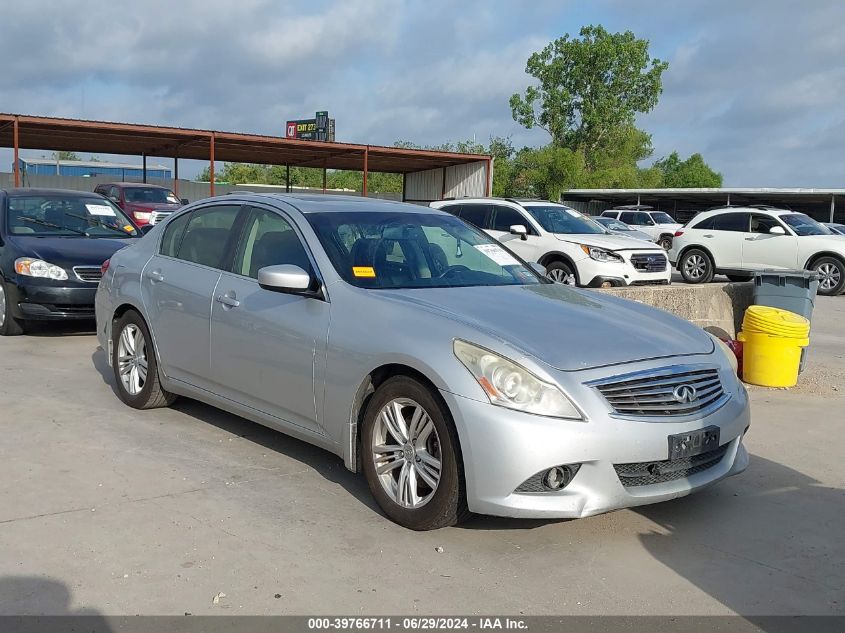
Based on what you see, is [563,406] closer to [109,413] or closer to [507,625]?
[507,625]

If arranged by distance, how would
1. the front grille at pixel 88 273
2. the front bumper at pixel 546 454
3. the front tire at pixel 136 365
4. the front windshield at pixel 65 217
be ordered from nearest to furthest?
the front bumper at pixel 546 454 < the front tire at pixel 136 365 < the front grille at pixel 88 273 < the front windshield at pixel 65 217

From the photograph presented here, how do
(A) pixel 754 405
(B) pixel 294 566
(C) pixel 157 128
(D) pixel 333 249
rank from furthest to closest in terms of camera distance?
(C) pixel 157 128
(A) pixel 754 405
(D) pixel 333 249
(B) pixel 294 566

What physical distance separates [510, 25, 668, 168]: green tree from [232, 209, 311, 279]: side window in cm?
6836

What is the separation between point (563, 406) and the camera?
3.76 metres

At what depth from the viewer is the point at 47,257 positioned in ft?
29.5

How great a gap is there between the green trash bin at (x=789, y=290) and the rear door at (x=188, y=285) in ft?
20.5

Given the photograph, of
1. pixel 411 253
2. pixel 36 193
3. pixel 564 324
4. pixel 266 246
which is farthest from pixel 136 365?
pixel 36 193

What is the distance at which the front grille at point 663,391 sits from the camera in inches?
152

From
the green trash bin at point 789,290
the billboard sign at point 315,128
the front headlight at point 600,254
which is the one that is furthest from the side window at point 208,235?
the billboard sign at point 315,128

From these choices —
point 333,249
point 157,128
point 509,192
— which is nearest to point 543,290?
point 333,249

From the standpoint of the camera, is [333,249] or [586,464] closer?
[586,464]

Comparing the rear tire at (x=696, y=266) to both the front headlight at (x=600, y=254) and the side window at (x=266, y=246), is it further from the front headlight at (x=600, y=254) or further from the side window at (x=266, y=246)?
the side window at (x=266, y=246)

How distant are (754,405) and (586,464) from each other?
157 inches

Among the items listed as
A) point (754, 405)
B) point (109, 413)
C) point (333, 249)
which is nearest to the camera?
point (333, 249)
